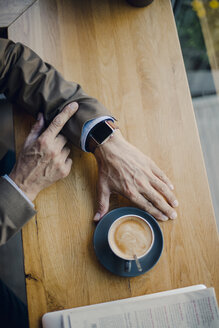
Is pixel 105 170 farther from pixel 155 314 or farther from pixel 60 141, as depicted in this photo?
pixel 155 314

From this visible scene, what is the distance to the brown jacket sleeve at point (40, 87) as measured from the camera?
3.15 feet

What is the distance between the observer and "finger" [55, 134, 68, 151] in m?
0.96

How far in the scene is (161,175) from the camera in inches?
37.3

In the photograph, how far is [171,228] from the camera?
906 mm

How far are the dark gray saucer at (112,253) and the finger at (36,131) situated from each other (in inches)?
15.7

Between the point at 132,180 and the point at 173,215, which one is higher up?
the point at 132,180

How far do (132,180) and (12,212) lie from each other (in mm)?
436

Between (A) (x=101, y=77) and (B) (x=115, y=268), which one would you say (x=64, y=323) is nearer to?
(B) (x=115, y=268)

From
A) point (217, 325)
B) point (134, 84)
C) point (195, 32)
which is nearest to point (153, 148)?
point (134, 84)

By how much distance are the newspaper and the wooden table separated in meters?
0.06

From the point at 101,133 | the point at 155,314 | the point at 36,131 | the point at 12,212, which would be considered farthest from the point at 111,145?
the point at 155,314

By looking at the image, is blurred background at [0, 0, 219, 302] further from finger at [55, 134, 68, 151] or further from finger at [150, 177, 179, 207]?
finger at [150, 177, 179, 207]

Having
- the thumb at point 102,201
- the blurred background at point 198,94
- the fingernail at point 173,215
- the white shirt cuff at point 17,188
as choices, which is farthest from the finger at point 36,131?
the fingernail at point 173,215

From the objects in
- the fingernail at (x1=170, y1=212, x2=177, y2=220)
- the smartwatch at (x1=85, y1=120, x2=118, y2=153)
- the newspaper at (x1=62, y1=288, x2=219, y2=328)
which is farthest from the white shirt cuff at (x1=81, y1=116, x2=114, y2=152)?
the newspaper at (x1=62, y1=288, x2=219, y2=328)
